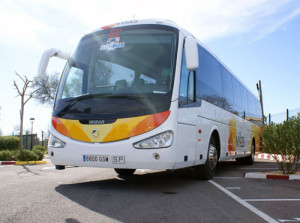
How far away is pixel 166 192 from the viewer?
600 centimetres

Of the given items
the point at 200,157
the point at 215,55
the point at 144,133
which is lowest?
the point at 200,157

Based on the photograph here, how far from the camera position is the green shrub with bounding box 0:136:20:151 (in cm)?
2051

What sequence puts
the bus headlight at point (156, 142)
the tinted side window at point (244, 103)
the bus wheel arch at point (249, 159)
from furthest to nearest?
1. the bus wheel arch at point (249, 159)
2. the tinted side window at point (244, 103)
3. the bus headlight at point (156, 142)

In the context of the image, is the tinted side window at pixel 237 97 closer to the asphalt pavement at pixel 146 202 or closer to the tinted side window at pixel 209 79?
the tinted side window at pixel 209 79

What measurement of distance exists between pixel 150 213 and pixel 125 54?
3.25 meters

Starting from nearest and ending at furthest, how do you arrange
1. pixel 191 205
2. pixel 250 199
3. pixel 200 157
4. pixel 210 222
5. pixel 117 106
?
pixel 210 222 < pixel 191 205 < pixel 250 199 < pixel 117 106 < pixel 200 157

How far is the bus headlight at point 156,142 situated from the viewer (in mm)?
5594

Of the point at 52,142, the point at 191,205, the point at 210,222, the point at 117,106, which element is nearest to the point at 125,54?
the point at 117,106

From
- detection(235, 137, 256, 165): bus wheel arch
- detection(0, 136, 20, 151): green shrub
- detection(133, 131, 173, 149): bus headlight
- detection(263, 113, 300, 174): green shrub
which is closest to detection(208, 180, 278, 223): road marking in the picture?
detection(133, 131, 173, 149): bus headlight

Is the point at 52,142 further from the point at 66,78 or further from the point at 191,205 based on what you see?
the point at 191,205

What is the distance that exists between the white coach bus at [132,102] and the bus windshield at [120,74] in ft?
0.06

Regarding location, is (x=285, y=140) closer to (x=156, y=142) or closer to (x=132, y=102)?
(x=156, y=142)

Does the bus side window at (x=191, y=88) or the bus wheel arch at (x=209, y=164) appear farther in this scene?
the bus wheel arch at (x=209, y=164)

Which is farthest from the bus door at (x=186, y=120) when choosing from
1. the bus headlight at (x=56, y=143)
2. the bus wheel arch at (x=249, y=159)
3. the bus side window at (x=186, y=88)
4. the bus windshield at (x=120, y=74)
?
the bus wheel arch at (x=249, y=159)
